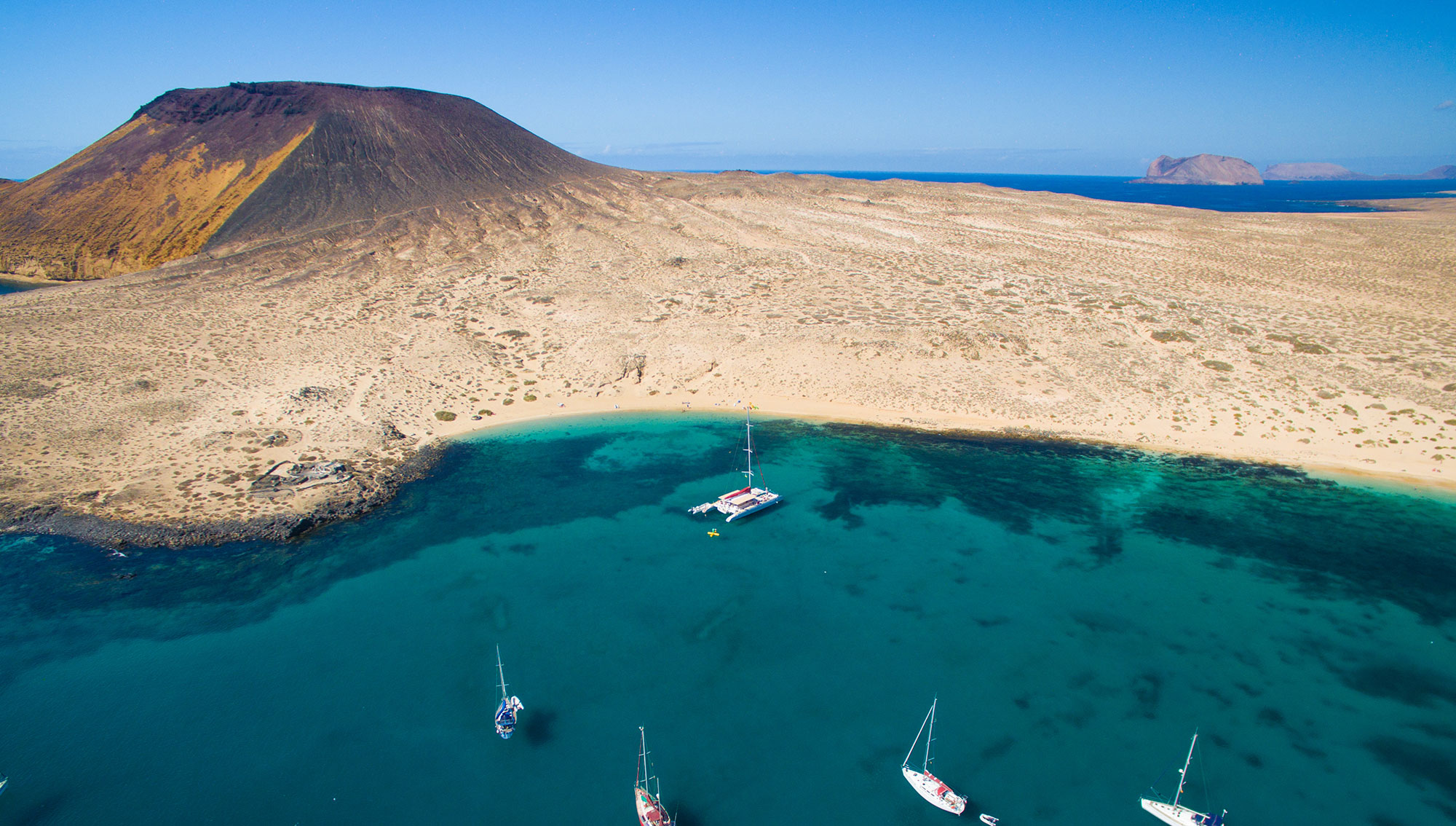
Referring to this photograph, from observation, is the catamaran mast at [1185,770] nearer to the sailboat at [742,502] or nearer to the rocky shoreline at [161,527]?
the sailboat at [742,502]

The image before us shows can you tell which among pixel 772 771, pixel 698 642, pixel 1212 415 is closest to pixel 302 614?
pixel 698 642

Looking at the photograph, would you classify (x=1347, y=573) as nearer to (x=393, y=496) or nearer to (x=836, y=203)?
(x=393, y=496)

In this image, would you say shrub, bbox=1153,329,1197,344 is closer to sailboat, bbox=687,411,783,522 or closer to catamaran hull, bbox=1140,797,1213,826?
sailboat, bbox=687,411,783,522

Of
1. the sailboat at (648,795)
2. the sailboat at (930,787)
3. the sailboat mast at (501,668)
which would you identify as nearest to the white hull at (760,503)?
the sailboat mast at (501,668)

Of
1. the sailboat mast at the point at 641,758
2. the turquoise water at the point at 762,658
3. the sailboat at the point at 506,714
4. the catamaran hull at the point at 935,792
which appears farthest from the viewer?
the sailboat at the point at 506,714

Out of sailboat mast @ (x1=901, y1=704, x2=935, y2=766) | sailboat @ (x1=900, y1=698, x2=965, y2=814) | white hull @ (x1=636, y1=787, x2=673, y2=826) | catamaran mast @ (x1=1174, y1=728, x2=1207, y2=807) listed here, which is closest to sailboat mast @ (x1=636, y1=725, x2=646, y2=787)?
white hull @ (x1=636, y1=787, x2=673, y2=826)

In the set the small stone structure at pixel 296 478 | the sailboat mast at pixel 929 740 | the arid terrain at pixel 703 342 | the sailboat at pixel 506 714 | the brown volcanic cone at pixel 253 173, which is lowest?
the sailboat mast at pixel 929 740
